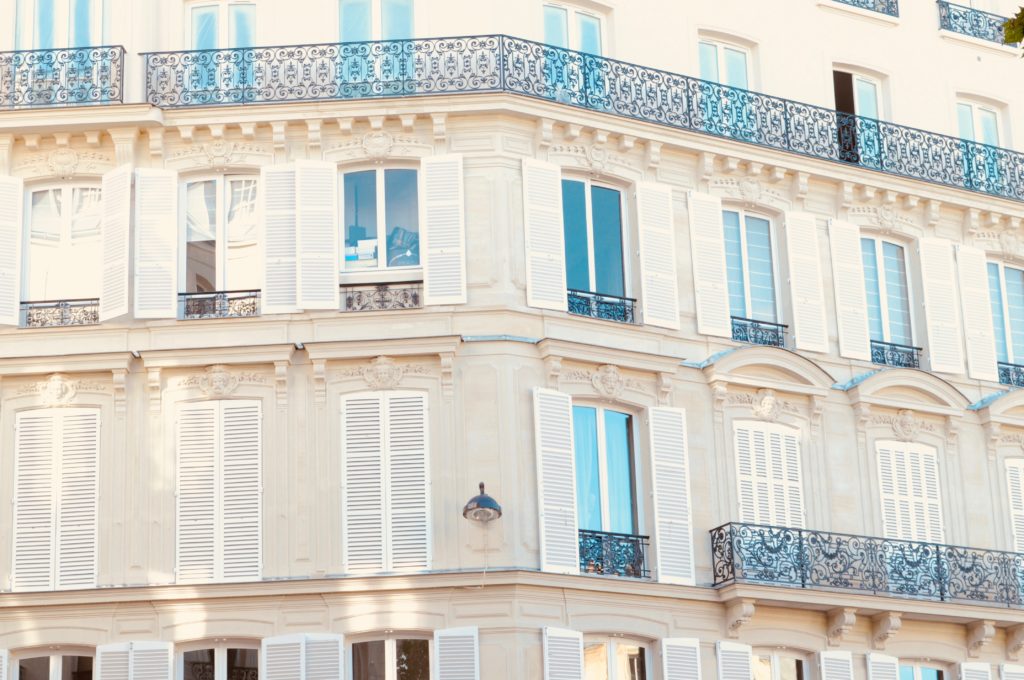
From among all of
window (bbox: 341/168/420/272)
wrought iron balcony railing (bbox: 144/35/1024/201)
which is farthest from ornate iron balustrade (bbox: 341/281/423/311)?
wrought iron balcony railing (bbox: 144/35/1024/201)

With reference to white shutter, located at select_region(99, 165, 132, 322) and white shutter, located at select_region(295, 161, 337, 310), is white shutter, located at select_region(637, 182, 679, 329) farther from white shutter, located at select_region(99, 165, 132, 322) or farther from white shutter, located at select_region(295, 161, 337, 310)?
white shutter, located at select_region(99, 165, 132, 322)

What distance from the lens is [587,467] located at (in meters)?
23.7

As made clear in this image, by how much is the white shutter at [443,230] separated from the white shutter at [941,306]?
6.45 m

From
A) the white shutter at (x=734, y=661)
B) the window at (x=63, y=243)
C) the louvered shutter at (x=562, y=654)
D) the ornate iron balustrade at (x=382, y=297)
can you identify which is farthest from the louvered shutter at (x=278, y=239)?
the white shutter at (x=734, y=661)

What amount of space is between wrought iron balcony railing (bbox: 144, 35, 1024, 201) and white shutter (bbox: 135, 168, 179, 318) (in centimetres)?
98

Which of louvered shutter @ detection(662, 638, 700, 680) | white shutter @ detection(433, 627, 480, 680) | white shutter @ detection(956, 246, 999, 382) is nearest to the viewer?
white shutter @ detection(433, 627, 480, 680)

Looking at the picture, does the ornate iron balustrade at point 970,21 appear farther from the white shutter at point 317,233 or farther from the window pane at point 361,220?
the white shutter at point 317,233

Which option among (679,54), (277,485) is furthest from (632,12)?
(277,485)

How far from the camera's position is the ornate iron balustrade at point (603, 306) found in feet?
79.0

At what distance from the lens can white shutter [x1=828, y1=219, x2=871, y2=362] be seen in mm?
25688

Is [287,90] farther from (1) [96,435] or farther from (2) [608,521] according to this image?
(2) [608,521]

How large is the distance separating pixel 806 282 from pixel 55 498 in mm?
9393

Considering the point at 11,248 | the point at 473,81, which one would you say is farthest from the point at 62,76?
the point at 473,81

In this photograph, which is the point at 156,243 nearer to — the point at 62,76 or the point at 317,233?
the point at 317,233
